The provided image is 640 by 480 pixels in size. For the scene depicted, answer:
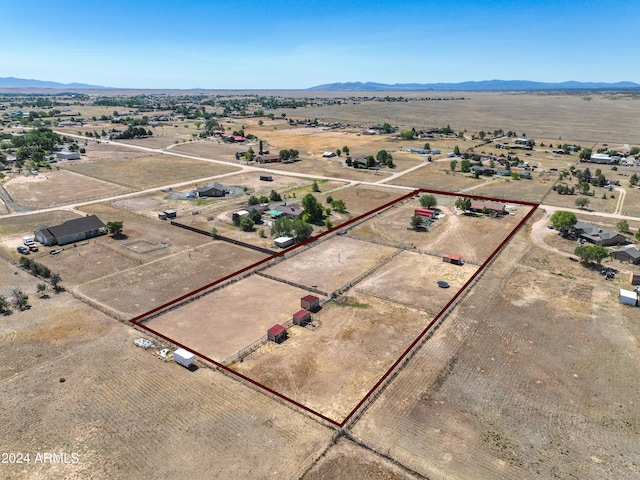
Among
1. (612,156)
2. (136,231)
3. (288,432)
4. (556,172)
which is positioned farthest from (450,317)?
(612,156)

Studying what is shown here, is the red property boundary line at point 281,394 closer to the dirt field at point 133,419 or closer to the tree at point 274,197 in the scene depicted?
the dirt field at point 133,419

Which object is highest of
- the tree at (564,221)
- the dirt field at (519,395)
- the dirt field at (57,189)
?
the tree at (564,221)

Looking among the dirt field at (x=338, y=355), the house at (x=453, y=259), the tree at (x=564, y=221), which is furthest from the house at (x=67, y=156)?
the tree at (x=564, y=221)

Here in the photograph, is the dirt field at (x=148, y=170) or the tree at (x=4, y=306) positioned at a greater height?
the dirt field at (x=148, y=170)

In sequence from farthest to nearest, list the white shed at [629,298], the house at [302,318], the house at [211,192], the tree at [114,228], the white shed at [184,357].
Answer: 1. the house at [211,192]
2. the tree at [114,228]
3. the white shed at [629,298]
4. the house at [302,318]
5. the white shed at [184,357]

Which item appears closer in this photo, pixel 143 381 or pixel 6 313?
pixel 143 381

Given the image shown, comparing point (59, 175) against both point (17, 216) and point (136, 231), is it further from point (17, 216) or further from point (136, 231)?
point (136, 231)
